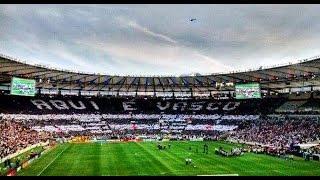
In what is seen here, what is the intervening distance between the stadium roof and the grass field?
15580 mm

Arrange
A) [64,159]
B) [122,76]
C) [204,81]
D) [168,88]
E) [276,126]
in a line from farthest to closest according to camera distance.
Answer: [168,88], [204,81], [122,76], [276,126], [64,159]

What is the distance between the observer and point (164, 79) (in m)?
62.2

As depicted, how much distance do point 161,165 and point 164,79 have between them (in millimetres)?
32710

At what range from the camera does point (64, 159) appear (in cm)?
3384

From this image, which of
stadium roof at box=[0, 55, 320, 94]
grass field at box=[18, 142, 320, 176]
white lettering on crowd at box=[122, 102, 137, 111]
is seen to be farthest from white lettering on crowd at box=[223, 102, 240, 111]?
grass field at box=[18, 142, 320, 176]

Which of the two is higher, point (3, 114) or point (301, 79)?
point (301, 79)

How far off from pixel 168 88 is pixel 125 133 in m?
12.4

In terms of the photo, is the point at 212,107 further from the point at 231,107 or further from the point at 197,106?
the point at 231,107

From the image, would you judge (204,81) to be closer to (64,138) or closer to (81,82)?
(81,82)

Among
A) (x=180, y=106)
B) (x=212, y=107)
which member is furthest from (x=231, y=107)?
(x=180, y=106)

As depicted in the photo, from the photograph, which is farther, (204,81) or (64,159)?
(204,81)
